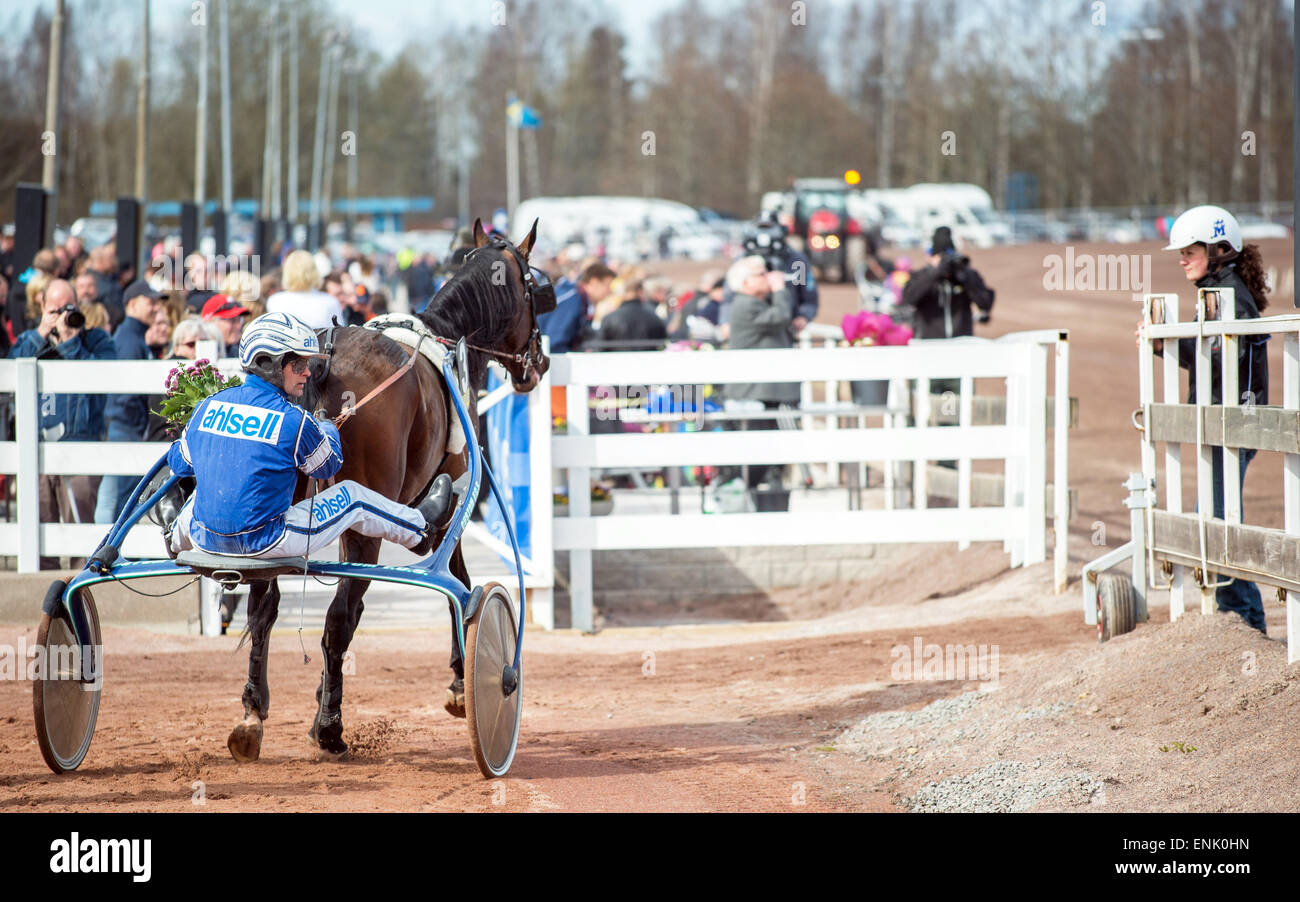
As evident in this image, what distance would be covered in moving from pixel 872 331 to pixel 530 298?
217 inches

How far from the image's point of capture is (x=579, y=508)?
31.8 ft

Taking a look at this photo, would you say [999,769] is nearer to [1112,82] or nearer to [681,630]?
[681,630]

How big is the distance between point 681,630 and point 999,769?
4.50 metres

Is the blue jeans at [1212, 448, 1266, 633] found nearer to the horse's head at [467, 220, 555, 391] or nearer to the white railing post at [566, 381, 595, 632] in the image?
the horse's head at [467, 220, 555, 391]

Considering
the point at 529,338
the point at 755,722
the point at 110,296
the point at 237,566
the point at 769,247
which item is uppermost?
the point at 769,247

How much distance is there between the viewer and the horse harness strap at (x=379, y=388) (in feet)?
18.4

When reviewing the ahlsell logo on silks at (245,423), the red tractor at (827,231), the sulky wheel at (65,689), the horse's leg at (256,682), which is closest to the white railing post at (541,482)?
the horse's leg at (256,682)

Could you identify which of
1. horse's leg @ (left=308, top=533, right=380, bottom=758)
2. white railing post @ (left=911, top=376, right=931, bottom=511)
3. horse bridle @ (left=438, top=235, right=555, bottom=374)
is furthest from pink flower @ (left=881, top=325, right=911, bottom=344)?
horse's leg @ (left=308, top=533, right=380, bottom=758)

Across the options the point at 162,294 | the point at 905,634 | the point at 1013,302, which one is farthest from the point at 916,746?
the point at 1013,302

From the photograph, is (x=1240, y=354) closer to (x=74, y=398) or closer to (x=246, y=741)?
(x=246, y=741)

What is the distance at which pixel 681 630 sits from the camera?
977 centimetres

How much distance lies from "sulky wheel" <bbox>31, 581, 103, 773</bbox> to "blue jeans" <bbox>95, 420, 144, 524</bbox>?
363 centimetres

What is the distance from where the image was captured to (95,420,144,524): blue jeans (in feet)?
30.1

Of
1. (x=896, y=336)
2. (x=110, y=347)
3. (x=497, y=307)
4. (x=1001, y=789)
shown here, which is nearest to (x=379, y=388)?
(x=497, y=307)
